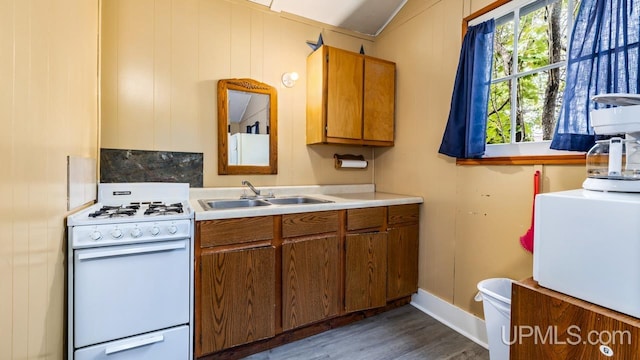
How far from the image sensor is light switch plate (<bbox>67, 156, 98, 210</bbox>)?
1415 mm

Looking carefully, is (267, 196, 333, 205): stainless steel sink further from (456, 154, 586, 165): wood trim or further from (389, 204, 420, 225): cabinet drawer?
(456, 154, 586, 165): wood trim

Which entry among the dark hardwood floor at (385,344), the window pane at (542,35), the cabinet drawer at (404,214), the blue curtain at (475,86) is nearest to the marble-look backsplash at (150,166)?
the dark hardwood floor at (385,344)

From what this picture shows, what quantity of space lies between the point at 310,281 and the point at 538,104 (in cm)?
183

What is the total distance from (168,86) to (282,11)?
1.18 meters

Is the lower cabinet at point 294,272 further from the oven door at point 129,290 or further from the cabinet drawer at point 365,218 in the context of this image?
the oven door at point 129,290

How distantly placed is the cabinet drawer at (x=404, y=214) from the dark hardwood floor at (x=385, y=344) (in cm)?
76

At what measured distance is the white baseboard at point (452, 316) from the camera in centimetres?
197

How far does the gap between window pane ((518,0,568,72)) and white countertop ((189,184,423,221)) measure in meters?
1.21

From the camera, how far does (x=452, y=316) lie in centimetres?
217

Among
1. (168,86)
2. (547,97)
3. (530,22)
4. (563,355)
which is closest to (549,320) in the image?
(563,355)

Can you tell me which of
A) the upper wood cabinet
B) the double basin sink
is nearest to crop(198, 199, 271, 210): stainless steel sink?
the double basin sink

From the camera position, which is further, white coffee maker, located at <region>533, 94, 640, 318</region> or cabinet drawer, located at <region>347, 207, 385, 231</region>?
cabinet drawer, located at <region>347, 207, 385, 231</region>

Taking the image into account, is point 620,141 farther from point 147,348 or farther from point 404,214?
point 147,348

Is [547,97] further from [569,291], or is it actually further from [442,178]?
[569,291]
